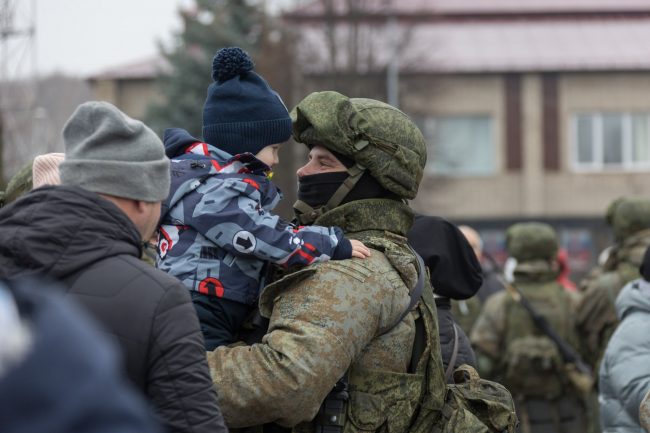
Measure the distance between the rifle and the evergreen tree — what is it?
1849 cm

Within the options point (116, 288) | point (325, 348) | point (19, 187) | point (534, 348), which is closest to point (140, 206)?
point (116, 288)

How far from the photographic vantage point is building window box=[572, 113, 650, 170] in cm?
3481

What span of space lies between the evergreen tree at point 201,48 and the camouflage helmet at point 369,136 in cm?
2384

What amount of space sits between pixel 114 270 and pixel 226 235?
0.72 metres

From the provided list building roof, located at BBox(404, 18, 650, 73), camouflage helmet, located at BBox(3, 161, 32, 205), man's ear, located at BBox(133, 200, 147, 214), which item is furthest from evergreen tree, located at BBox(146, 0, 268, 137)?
man's ear, located at BBox(133, 200, 147, 214)

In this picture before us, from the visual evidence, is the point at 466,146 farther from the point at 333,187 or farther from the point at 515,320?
the point at 333,187

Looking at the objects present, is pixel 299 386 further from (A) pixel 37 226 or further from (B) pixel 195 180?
(A) pixel 37 226

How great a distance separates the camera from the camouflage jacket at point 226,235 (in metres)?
3.46

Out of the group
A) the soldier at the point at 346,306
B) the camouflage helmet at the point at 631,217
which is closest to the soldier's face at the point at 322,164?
the soldier at the point at 346,306

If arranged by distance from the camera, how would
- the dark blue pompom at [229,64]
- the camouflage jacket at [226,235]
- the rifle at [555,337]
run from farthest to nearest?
the rifle at [555,337] < the dark blue pompom at [229,64] < the camouflage jacket at [226,235]

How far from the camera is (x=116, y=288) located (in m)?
2.74

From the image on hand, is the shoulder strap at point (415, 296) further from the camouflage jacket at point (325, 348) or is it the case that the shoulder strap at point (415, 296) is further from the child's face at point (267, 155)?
the child's face at point (267, 155)

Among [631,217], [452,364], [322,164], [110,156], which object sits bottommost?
[631,217]

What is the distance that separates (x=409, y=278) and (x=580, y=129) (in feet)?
105
